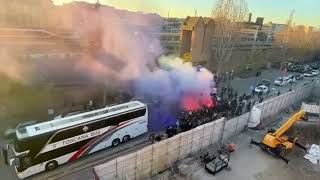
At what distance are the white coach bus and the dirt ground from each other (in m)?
3.74

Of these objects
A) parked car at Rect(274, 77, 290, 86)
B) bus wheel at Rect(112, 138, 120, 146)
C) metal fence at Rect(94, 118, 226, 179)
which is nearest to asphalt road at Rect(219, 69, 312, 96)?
parked car at Rect(274, 77, 290, 86)

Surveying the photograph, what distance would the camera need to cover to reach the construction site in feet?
41.1

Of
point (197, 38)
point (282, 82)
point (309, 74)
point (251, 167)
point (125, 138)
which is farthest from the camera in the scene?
point (309, 74)

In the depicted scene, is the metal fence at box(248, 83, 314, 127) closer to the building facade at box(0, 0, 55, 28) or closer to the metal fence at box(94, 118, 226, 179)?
the metal fence at box(94, 118, 226, 179)

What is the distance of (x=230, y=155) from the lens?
15.6 metres

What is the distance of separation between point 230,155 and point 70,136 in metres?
9.09

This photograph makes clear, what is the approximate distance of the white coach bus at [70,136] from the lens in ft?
38.5

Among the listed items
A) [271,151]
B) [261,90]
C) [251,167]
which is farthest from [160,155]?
[261,90]

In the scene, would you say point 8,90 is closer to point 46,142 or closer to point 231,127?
point 46,142

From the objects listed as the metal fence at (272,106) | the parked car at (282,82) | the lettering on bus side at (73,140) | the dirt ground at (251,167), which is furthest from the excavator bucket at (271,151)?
the parked car at (282,82)

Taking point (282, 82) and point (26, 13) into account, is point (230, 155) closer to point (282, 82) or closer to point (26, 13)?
point (282, 82)

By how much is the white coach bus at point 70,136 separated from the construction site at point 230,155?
3008mm

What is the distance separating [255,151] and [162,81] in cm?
935

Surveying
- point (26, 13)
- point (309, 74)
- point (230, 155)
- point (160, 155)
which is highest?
point (26, 13)
